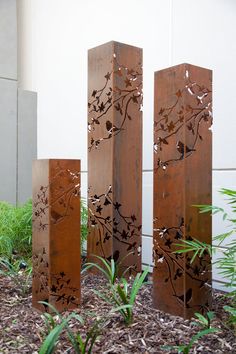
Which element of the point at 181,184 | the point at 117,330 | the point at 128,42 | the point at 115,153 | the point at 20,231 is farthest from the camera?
the point at 128,42

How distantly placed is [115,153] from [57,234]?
0.61 meters

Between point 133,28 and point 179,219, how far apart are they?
1.65 metres

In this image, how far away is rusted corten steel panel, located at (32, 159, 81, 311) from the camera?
4.87 ft

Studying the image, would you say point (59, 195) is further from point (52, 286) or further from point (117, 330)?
point (117, 330)

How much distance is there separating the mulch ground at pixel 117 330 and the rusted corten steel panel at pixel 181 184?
9 centimetres

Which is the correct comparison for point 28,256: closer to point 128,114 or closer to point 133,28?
point 128,114

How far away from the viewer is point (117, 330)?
133 cm

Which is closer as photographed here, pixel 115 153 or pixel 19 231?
pixel 115 153

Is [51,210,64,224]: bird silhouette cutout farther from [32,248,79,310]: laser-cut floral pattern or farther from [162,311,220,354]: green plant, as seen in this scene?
[162,311,220,354]: green plant

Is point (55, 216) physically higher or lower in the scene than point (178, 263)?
higher

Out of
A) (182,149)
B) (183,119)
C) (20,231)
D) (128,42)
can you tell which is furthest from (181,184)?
(128,42)

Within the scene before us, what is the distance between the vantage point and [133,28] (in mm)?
2617

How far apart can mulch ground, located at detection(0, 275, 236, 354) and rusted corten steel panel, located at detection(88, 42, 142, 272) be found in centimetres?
39

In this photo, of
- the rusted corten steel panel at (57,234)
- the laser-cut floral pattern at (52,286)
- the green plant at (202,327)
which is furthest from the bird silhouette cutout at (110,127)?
the green plant at (202,327)
